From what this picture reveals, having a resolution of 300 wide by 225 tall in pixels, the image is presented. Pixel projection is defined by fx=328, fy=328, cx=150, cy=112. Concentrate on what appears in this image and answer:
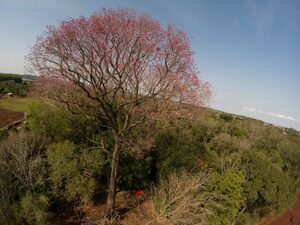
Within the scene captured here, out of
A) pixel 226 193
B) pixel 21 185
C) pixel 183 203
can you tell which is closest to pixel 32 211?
pixel 21 185

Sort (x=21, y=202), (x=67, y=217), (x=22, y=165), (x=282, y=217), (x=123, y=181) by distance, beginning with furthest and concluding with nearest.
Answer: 1. (x=282, y=217)
2. (x=123, y=181)
3. (x=67, y=217)
4. (x=22, y=165)
5. (x=21, y=202)

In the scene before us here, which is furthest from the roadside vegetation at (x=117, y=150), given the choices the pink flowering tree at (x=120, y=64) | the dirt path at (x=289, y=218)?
the dirt path at (x=289, y=218)

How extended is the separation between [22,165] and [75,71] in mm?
7456

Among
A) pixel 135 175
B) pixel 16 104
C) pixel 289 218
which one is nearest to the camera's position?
pixel 135 175

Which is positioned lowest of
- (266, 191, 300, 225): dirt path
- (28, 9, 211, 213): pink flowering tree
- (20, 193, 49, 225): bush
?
(266, 191, 300, 225): dirt path

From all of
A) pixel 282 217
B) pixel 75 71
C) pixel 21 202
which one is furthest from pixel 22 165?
pixel 282 217

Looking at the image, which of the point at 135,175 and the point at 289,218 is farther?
the point at 289,218

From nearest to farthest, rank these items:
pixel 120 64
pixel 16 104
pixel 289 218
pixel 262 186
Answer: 1. pixel 120 64
2. pixel 262 186
3. pixel 289 218
4. pixel 16 104

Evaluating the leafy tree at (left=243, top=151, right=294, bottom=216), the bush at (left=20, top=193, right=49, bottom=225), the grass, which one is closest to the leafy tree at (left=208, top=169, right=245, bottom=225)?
the leafy tree at (left=243, top=151, right=294, bottom=216)

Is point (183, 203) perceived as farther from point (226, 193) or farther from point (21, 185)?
point (21, 185)

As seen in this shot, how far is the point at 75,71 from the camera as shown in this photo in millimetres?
18688

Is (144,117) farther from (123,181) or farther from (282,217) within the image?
(282,217)

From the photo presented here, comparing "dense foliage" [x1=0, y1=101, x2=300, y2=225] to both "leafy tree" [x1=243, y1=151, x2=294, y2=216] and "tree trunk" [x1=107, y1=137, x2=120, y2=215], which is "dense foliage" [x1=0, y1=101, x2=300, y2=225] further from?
"tree trunk" [x1=107, y1=137, x2=120, y2=215]

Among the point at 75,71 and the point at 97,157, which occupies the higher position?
the point at 75,71
